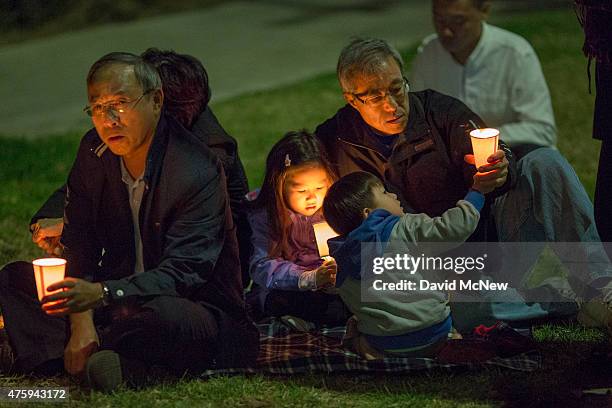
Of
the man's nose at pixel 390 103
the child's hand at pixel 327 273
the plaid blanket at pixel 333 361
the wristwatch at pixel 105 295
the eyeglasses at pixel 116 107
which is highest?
the eyeglasses at pixel 116 107

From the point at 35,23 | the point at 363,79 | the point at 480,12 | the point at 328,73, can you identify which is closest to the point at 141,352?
the point at 363,79

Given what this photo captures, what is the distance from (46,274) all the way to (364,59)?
64.7 inches

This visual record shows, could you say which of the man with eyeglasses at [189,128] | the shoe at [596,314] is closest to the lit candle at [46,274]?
the man with eyeglasses at [189,128]

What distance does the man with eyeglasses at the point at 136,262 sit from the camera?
555 cm

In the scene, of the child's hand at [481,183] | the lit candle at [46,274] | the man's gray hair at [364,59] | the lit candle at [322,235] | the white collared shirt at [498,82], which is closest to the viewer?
the lit candle at [46,274]

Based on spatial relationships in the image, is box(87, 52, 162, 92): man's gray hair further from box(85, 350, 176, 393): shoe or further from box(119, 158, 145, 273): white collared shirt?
box(85, 350, 176, 393): shoe

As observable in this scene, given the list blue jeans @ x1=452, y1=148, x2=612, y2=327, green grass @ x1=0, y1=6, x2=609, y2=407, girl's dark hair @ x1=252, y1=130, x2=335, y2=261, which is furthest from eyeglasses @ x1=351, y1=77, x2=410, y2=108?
green grass @ x1=0, y1=6, x2=609, y2=407

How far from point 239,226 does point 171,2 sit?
33.4 ft

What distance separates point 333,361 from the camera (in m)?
5.91

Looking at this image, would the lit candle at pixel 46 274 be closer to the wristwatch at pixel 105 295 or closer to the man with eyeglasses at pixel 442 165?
the wristwatch at pixel 105 295

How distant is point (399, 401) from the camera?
5.56m

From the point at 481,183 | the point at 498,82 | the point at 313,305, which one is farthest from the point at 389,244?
the point at 498,82

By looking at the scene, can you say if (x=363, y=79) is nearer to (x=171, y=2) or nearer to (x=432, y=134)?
(x=432, y=134)

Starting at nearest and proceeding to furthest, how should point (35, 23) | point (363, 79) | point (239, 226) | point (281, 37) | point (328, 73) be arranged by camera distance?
1. point (363, 79)
2. point (239, 226)
3. point (328, 73)
4. point (281, 37)
5. point (35, 23)
